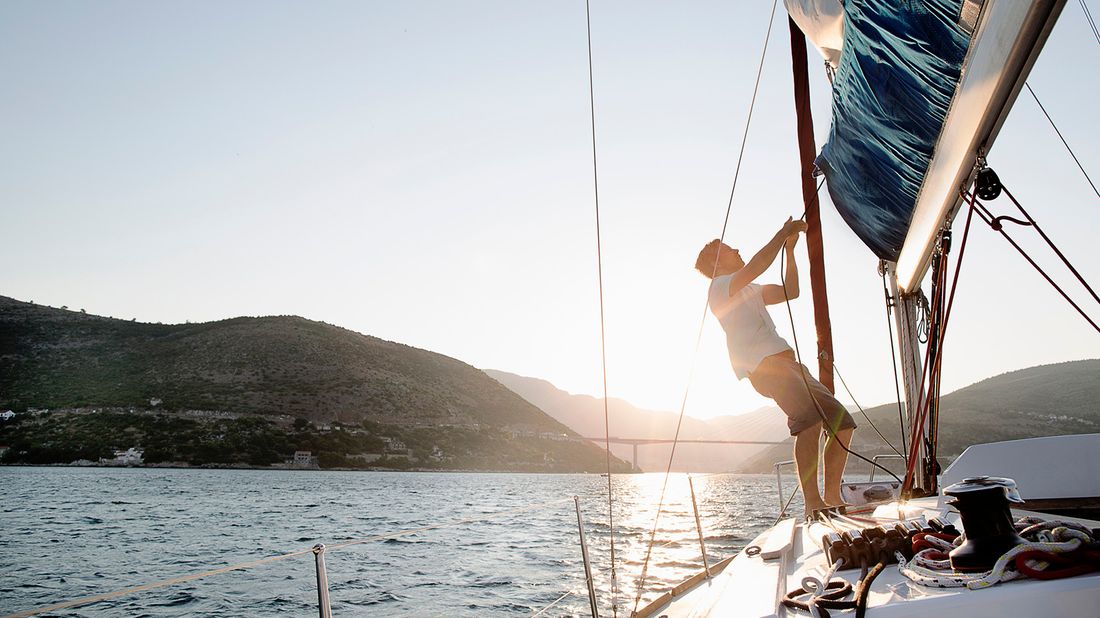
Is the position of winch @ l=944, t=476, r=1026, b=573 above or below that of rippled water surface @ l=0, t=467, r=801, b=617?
above

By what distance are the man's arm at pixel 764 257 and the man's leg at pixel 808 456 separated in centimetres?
74

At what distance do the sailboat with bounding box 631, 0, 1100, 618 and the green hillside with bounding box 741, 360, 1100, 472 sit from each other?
148ft

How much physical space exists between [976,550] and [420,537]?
2070cm

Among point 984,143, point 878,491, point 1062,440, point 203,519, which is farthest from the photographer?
point 203,519

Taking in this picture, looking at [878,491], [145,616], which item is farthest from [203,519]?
[878,491]

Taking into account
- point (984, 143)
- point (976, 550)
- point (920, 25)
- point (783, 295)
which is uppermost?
point (920, 25)

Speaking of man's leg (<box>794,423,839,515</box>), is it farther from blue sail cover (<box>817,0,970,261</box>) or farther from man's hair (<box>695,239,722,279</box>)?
blue sail cover (<box>817,0,970,261</box>)

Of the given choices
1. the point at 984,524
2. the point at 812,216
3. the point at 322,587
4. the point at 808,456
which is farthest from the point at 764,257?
the point at 812,216

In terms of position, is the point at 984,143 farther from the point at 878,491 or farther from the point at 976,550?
the point at 878,491

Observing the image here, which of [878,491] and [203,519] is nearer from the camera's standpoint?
[878,491]

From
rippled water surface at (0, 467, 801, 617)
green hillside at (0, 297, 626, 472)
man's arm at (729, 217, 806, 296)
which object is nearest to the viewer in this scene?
man's arm at (729, 217, 806, 296)

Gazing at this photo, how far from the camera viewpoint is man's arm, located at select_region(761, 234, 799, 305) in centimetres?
299

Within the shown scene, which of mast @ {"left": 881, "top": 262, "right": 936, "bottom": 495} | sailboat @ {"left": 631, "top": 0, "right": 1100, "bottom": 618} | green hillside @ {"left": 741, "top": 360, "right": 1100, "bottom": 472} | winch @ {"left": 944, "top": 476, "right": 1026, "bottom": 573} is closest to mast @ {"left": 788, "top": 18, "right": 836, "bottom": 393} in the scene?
mast @ {"left": 881, "top": 262, "right": 936, "bottom": 495}

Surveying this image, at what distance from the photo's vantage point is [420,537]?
20312 millimetres
